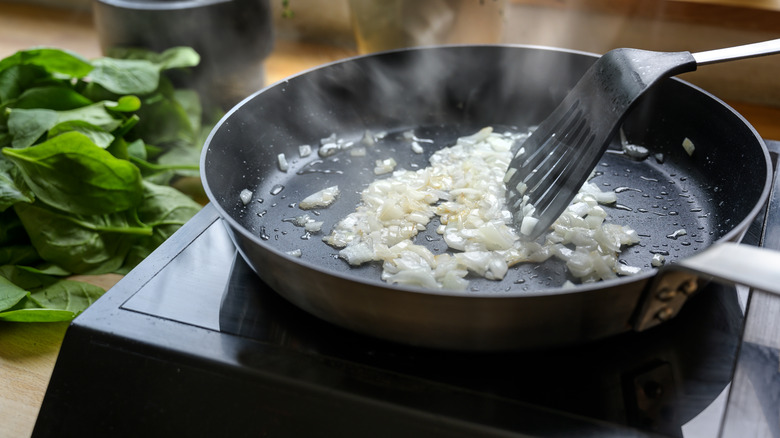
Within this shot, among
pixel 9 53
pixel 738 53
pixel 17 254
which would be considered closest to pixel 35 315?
pixel 17 254

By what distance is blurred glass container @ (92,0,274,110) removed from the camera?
1140mm

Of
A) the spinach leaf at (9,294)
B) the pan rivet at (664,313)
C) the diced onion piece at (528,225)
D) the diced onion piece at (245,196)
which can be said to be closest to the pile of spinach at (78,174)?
the spinach leaf at (9,294)

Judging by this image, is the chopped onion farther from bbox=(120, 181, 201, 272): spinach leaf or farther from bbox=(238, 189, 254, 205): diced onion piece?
bbox=(120, 181, 201, 272): spinach leaf

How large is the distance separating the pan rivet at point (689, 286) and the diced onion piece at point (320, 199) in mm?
455

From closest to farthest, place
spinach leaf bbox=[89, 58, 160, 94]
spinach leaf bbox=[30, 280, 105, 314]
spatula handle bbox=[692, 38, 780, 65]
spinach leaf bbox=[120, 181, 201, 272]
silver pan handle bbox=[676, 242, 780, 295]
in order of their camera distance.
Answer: silver pan handle bbox=[676, 242, 780, 295]
spatula handle bbox=[692, 38, 780, 65]
spinach leaf bbox=[30, 280, 105, 314]
spinach leaf bbox=[120, 181, 201, 272]
spinach leaf bbox=[89, 58, 160, 94]

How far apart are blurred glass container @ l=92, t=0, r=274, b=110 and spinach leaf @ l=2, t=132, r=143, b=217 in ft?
1.25

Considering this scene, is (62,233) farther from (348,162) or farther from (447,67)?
(447,67)

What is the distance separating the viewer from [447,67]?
40.5 inches

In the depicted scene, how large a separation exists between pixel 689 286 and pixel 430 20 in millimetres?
762

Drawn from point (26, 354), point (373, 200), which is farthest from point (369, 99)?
point (26, 354)

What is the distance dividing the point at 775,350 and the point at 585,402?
183 millimetres

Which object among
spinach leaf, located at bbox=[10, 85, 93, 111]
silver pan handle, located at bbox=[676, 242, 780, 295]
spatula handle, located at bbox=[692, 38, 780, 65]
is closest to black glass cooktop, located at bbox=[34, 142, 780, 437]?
silver pan handle, located at bbox=[676, 242, 780, 295]

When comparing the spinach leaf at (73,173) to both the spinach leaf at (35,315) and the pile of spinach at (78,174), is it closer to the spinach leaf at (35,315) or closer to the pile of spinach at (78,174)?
the pile of spinach at (78,174)

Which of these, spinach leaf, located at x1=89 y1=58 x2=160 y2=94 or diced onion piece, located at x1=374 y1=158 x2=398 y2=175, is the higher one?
spinach leaf, located at x1=89 y1=58 x2=160 y2=94
